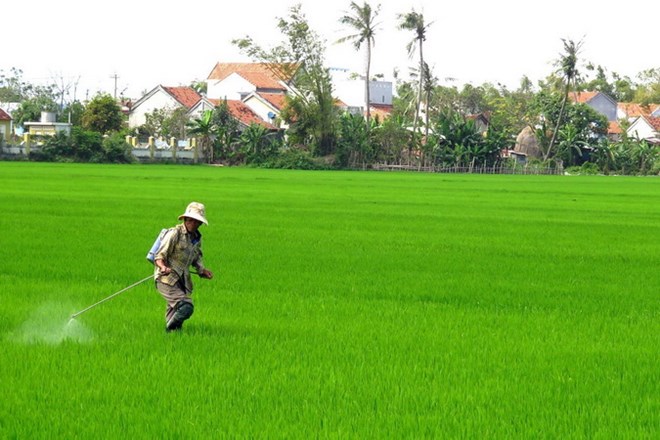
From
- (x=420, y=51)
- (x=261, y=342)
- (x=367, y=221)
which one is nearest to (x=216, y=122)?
(x=420, y=51)

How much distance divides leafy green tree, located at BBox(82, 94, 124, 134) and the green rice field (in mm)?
66725

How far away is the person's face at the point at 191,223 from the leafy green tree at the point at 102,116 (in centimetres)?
7899

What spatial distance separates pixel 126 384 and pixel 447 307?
4.67 metres

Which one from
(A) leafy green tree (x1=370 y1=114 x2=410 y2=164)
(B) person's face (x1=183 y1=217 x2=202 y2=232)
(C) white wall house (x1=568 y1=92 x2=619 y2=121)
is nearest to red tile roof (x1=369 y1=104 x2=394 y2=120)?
(C) white wall house (x1=568 y1=92 x2=619 y2=121)

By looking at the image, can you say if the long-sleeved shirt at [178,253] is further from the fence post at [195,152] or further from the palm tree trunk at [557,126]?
the palm tree trunk at [557,126]

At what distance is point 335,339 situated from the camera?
932cm

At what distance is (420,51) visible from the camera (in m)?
88.4

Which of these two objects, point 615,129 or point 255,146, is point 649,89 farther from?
point 255,146

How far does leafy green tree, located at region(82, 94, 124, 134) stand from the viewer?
282 feet

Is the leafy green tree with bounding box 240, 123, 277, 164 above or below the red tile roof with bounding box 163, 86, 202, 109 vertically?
below

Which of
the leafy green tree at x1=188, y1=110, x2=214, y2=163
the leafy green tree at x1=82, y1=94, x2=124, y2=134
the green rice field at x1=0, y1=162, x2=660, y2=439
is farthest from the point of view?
the leafy green tree at x1=82, y1=94, x2=124, y2=134

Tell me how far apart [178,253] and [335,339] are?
1.54m

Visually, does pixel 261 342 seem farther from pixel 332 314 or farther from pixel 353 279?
pixel 353 279

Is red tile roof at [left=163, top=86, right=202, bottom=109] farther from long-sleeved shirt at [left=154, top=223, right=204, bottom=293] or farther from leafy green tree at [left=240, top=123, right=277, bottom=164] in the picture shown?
long-sleeved shirt at [left=154, top=223, right=204, bottom=293]
